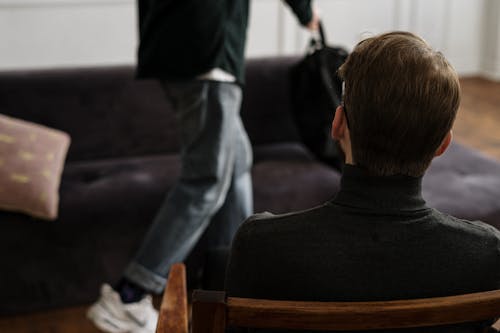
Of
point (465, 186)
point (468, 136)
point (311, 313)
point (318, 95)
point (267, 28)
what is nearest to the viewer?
point (311, 313)

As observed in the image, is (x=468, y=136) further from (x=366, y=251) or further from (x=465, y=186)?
(x=366, y=251)

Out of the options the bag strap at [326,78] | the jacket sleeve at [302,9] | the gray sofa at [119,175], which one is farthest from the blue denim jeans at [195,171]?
the bag strap at [326,78]

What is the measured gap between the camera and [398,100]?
0.95m

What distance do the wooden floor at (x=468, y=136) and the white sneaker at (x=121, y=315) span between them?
5.7 inches

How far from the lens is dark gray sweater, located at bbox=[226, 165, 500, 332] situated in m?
0.97

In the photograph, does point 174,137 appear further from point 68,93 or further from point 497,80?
point 497,80

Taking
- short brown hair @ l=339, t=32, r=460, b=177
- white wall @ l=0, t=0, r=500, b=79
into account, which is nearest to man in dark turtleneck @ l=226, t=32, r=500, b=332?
short brown hair @ l=339, t=32, r=460, b=177

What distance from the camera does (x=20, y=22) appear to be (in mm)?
4590

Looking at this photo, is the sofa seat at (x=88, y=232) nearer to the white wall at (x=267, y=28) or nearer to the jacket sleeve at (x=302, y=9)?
the jacket sleeve at (x=302, y=9)

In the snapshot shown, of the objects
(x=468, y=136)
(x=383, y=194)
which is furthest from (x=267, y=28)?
(x=383, y=194)

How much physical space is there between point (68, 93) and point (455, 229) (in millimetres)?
1867

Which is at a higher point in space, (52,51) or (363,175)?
(363,175)

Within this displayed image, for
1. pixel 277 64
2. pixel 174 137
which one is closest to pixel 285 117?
pixel 277 64

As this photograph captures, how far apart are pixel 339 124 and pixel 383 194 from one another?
12 cm
